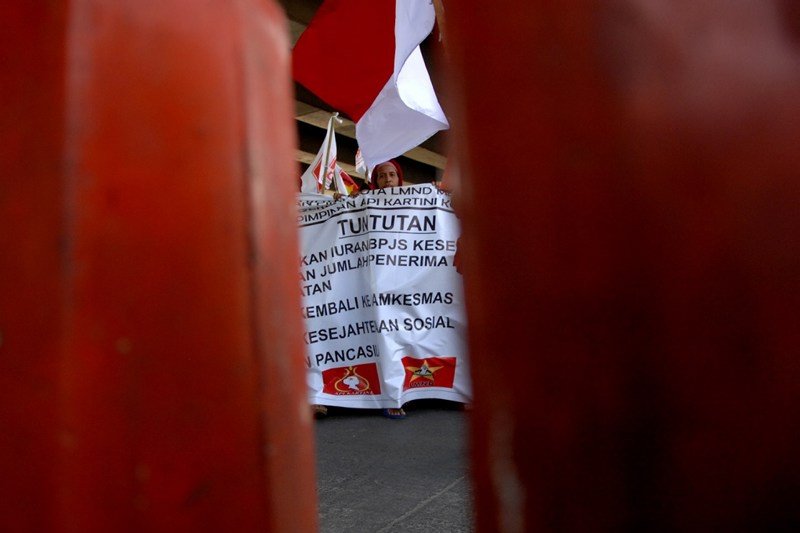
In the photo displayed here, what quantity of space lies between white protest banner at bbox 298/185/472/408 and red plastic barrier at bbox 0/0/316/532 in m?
2.84

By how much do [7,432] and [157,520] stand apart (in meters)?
0.10

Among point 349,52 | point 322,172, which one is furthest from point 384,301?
Answer: point 322,172

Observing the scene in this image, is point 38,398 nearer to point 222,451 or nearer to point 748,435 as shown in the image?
point 222,451

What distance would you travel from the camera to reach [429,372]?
3.30m

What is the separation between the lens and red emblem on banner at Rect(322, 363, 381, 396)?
10.8 ft

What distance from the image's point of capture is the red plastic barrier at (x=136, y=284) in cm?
38

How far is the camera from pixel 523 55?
1.32 ft

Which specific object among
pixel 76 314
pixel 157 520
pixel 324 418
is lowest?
pixel 324 418

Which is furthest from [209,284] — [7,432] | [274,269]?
[7,432]

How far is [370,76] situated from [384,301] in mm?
1119

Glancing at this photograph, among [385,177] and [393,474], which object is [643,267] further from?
[385,177]

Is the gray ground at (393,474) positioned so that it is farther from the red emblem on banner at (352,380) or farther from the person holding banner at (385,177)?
the person holding banner at (385,177)

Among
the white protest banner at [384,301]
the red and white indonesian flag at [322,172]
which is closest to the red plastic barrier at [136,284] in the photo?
the white protest banner at [384,301]

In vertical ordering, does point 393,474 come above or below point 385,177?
below
